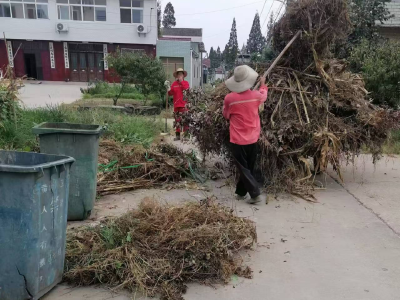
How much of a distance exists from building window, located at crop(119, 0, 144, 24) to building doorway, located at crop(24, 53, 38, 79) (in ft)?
30.3

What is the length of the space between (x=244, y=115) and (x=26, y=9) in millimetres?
33874

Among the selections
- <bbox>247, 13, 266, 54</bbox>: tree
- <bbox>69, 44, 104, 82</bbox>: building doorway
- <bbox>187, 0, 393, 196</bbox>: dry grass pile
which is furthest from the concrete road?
<bbox>187, 0, 393, 196</bbox>: dry grass pile

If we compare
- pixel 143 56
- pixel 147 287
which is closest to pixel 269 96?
pixel 147 287

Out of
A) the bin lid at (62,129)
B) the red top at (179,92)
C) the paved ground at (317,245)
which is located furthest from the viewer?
the red top at (179,92)

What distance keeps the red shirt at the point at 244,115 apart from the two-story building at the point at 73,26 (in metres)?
28.7

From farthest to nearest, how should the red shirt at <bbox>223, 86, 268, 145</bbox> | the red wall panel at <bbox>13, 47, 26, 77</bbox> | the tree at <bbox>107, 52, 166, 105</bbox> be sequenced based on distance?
the red wall panel at <bbox>13, 47, 26, 77</bbox>
the tree at <bbox>107, 52, 166, 105</bbox>
the red shirt at <bbox>223, 86, 268, 145</bbox>

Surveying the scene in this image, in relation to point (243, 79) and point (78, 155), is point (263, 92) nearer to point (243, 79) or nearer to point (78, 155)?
point (243, 79)

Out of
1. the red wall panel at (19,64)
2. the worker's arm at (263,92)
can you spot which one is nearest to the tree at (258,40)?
the worker's arm at (263,92)

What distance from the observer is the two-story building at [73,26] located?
32312 mm

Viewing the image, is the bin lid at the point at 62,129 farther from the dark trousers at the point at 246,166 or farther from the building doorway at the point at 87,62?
the building doorway at the point at 87,62

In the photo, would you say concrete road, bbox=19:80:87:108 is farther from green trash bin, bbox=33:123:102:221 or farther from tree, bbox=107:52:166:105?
green trash bin, bbox=33:123:102:221

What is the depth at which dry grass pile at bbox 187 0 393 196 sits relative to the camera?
5512 mm

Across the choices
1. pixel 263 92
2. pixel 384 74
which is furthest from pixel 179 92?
pixel 384 74

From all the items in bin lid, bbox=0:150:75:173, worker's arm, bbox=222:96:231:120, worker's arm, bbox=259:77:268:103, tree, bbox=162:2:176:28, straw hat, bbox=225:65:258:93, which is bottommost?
bin lid, bbox=0:150:75:173
